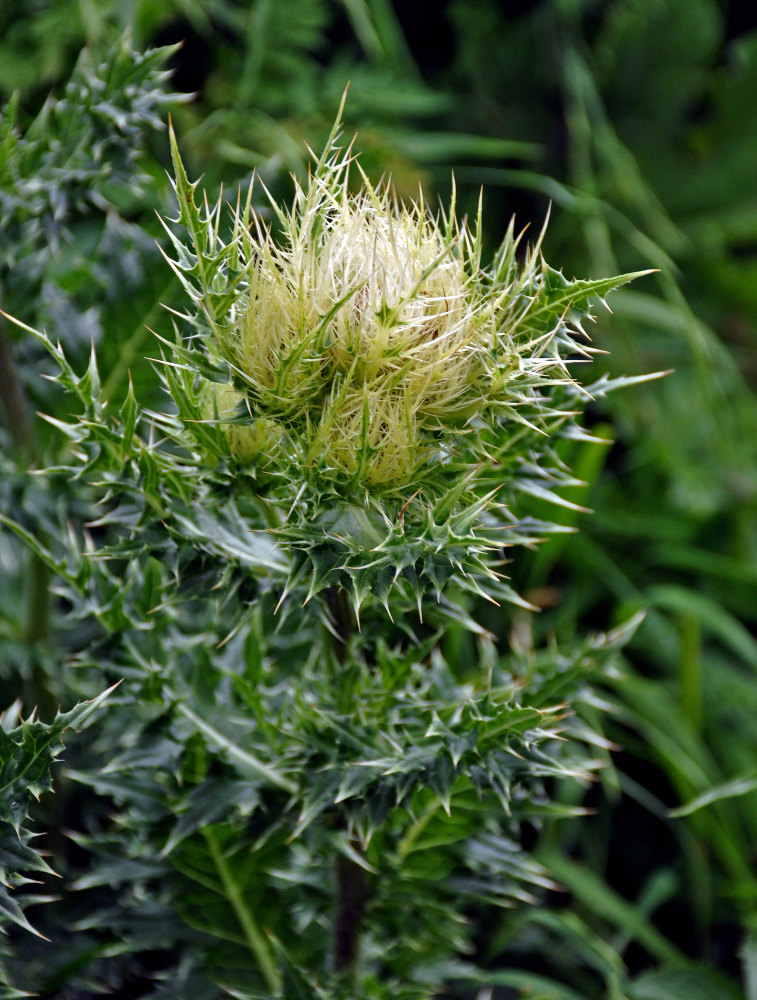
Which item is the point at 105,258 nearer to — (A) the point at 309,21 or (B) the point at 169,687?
(B) the point at 169,687

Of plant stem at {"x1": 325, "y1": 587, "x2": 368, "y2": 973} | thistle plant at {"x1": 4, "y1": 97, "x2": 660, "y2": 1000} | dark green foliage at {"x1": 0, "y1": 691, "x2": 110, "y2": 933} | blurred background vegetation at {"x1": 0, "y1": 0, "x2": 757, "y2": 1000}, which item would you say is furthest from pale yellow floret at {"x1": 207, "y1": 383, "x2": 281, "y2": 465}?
blurred background vegetation at {"x1": 0, "y1": 0, "x2": 757, "y2": 1000}

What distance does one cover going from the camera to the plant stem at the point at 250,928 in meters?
1.53

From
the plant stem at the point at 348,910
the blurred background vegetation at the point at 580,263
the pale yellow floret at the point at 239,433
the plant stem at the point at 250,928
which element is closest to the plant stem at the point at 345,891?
the plant stem at the point at 348,910

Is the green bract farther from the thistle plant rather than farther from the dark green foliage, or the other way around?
the dark green foliage

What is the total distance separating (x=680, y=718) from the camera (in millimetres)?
2371

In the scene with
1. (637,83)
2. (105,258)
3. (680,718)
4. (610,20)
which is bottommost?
(680,718)

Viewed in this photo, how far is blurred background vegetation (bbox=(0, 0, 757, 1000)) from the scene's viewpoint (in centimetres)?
176

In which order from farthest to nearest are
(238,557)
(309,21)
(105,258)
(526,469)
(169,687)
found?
(309,21) < (105,258) < (169,687) < (526,469) < (238,557)

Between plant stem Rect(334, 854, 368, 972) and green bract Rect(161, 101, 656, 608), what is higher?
green bract Rect(161, 101, 656, 608)

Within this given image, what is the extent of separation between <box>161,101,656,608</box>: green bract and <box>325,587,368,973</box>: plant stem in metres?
0.21

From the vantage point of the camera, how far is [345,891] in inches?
56.4

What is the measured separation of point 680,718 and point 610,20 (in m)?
2.58

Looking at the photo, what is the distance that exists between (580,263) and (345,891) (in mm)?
2431

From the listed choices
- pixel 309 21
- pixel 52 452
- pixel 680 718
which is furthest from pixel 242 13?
pixel 680 718
